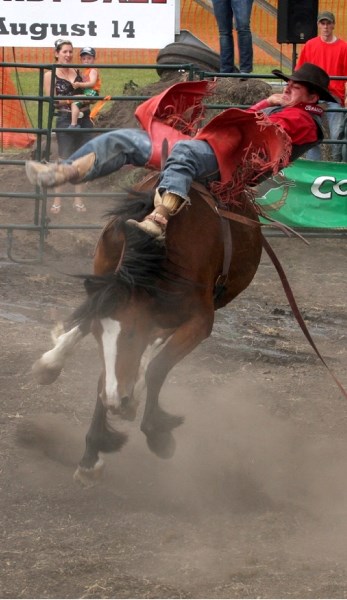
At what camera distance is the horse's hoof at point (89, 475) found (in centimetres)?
490

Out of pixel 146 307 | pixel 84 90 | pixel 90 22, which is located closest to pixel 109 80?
pixel 90 22

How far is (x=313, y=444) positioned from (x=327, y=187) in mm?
4781

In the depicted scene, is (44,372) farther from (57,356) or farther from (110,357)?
(110,357)

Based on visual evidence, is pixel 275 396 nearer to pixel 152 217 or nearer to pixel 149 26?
pixel 152 217

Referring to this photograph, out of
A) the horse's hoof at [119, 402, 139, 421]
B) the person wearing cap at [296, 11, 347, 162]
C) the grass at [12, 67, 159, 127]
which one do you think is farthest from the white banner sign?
the horse's hoof at [119, 402, 139, 421]

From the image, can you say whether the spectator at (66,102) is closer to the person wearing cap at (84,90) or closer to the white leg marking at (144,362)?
the person wearing cap at (84,90)

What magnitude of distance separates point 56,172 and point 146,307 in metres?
0.71

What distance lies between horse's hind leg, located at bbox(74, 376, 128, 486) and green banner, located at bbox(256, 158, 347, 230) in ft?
17.4

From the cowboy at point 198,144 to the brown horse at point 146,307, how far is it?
0.50 ft

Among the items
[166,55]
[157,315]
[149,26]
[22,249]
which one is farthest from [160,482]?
[166,55]

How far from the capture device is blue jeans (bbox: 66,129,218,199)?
4.61 m

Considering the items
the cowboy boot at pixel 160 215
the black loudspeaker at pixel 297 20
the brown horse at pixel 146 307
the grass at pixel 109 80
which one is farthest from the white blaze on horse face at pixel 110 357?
the grass at pixel 109 80

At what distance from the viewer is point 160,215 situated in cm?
450

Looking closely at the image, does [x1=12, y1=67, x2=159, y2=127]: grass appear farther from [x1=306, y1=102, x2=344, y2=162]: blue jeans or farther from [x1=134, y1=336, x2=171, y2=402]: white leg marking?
[x1=134, y1=336, x2=171, y2=402]: white leg marking
